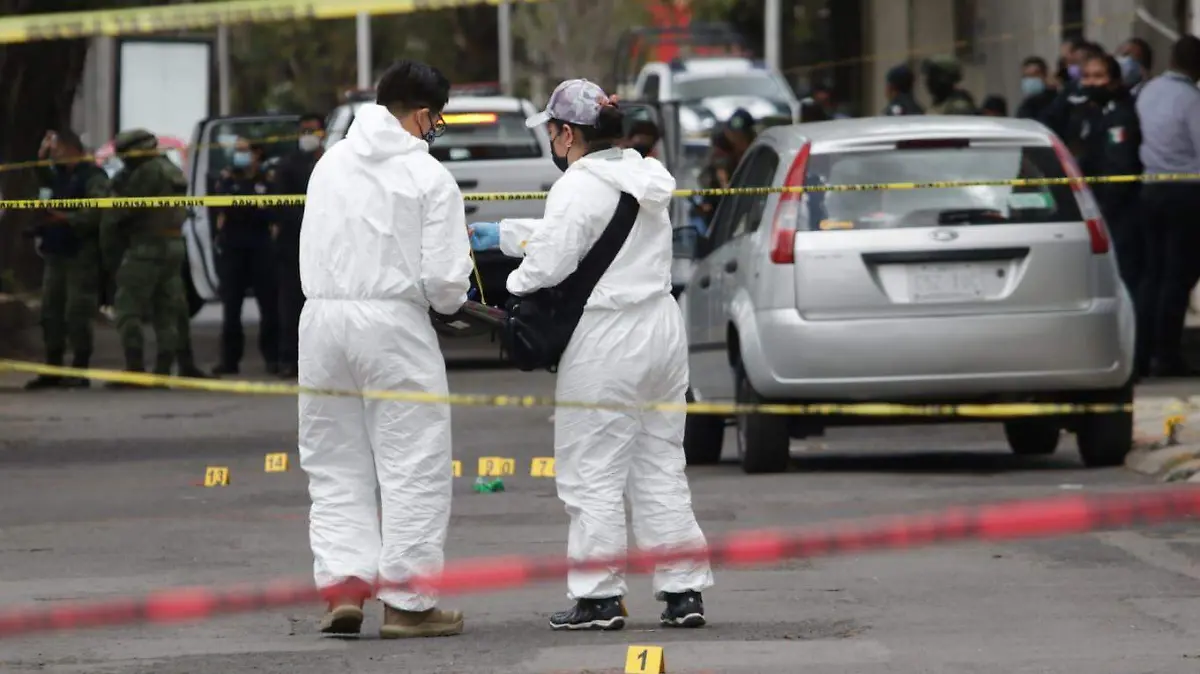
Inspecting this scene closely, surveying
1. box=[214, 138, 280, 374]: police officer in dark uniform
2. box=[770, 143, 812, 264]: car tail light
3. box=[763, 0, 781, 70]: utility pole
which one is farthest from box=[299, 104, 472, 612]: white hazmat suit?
box=[763, 0, 781, 70]: utility pole

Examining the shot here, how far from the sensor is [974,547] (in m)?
9.98

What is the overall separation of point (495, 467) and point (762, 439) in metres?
1.40

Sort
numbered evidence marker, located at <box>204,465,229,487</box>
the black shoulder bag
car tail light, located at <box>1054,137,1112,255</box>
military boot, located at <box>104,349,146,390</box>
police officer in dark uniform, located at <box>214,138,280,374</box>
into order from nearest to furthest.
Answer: the black shoulder bag < car tail light, located at <box>1054,137,1112,255</box> < numbered evidence marker, located at <box>204,465,229,487</box> < military boot, located at <box>104,349,146,390</box> < police officer in dark uniform, located at <box>214,138,280,374</box>

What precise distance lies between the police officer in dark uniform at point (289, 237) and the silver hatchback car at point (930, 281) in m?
7.77

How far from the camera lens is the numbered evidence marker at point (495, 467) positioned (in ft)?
42.4

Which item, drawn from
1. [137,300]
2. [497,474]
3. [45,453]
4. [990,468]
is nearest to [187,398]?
[137,300]

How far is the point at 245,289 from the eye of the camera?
67.7 ft

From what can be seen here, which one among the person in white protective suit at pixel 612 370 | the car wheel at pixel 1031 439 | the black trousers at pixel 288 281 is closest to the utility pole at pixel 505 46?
the black trousers at pixel 288 281

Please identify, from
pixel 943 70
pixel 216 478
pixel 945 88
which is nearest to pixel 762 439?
pixel 216 478

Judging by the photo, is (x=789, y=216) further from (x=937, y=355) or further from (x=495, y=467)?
(x=495, y=467)

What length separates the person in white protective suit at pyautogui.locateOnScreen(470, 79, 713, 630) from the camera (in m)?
8.28

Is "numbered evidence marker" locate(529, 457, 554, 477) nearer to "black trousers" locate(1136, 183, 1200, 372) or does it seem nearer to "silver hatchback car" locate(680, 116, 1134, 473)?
"silver hatchback car" locate(680, 116, 1134, 473)

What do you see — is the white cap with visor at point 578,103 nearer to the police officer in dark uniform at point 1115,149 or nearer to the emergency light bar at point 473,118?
the police officer in dark uniform at point 1115,149

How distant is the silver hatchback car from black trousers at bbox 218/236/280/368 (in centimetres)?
866
